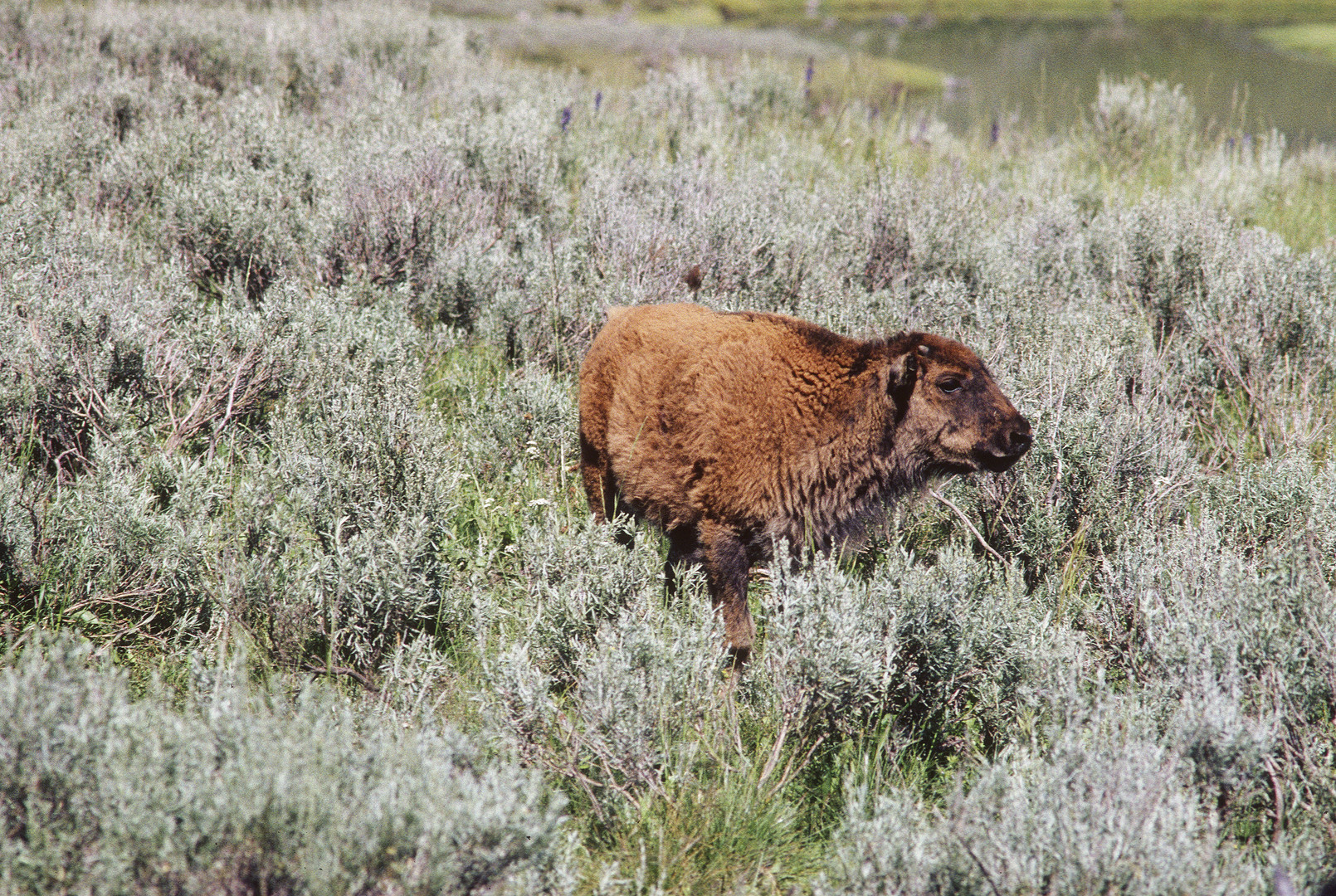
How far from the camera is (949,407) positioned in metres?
3.58

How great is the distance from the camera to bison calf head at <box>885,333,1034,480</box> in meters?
3.53

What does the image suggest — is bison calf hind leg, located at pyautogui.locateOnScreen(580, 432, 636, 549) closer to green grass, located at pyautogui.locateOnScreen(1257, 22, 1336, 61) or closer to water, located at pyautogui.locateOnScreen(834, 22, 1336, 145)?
water, located at pyautogui.locateOnScreen(834, 22, 1336, 145)

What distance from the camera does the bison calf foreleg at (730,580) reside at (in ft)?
11.3

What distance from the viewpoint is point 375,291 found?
5.57 metres

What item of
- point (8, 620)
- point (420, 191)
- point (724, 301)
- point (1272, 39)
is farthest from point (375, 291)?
point (1272, 39)

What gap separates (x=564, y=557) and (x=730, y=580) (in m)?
0.62

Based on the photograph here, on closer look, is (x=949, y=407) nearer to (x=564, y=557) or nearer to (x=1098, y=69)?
(x=564, y=557)

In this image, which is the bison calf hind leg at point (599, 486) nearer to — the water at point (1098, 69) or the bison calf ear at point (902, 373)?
the bison calf ear at point (902, 373)

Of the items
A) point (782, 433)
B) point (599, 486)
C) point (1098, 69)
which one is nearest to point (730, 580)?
point (782, 433)

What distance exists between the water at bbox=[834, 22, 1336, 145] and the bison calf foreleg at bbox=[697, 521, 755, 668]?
8.73 m

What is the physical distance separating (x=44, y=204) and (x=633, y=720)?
211 inches

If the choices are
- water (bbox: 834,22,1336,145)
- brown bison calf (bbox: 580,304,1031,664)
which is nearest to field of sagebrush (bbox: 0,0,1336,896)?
brown bison calf (bbox: 580,304,1031,664)

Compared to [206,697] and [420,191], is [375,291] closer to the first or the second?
[420,191]

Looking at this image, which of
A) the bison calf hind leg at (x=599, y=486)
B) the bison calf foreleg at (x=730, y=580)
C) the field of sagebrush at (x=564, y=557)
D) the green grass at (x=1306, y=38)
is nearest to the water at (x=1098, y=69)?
the green grass at (x=1306, y=38)
